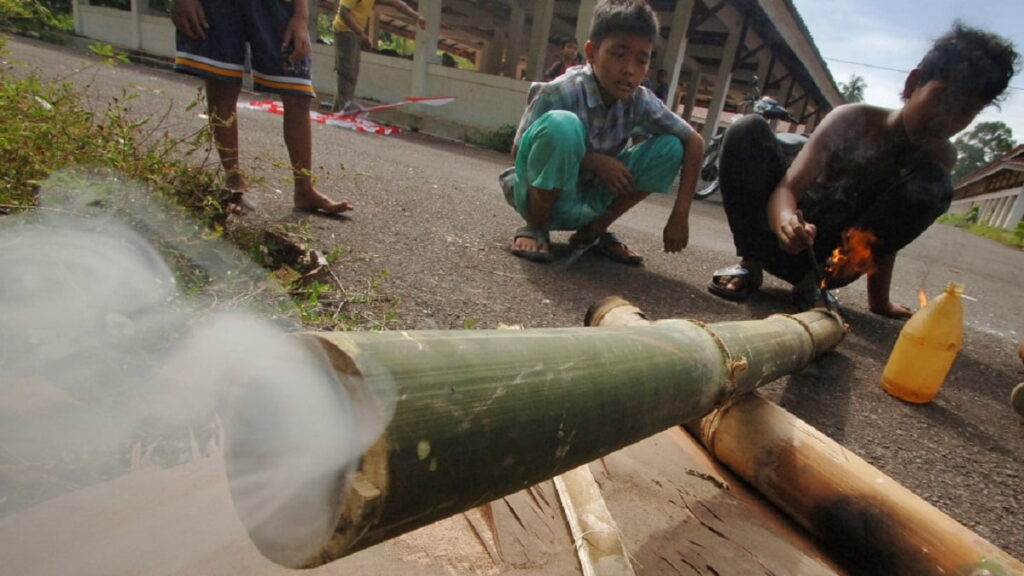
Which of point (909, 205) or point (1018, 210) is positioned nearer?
point (909, 205)

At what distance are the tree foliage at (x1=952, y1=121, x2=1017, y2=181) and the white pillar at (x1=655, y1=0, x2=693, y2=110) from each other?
4779 centimetres

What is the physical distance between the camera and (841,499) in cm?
115

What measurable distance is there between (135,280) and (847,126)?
3103 millimetres

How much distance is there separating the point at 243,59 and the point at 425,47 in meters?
9.08

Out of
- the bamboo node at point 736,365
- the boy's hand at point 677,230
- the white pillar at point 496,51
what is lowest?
the boy's hand at point 677,230

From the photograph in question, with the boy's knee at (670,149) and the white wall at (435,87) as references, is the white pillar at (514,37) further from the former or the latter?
the boy's knee at (670,149)

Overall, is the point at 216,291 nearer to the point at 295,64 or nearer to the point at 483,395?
the point at 483,395

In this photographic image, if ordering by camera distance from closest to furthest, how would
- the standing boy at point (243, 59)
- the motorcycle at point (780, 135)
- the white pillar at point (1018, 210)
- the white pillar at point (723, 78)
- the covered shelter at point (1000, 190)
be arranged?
the standing boy at point (243, 59) < the motorcycle at point (780, 135) < the white pillar at point (723, 78) < the covered shelter at point (1000, 190) < the white pillar at point (1018, 210)

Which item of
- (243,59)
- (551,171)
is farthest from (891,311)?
(243,59)

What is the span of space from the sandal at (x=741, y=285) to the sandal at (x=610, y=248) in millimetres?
477

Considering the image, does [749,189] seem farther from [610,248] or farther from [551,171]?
[551,171]

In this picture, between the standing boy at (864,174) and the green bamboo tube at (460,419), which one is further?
the standing boy at (864,174)

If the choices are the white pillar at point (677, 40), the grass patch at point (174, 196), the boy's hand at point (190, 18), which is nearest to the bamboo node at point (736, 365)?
the grass patch at point (174, 196)

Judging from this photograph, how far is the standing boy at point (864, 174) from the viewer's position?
2.44 m
